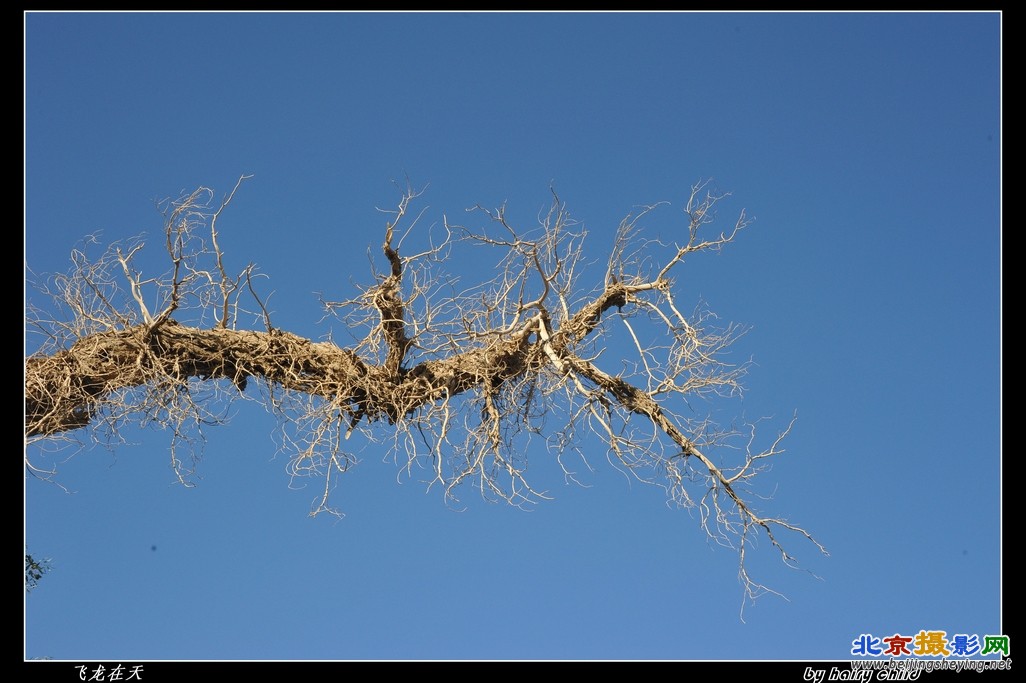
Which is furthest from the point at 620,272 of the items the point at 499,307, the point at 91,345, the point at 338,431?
the point at 91,345

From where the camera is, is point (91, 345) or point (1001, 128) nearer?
point (91, 345)

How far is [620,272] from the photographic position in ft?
20.5

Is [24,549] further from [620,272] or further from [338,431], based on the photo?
[620,272]

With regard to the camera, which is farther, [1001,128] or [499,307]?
[1001,128]

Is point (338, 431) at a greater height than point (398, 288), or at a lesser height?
lesser

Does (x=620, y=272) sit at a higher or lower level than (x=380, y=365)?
higher

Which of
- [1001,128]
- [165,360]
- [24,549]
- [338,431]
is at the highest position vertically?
[1001,128]

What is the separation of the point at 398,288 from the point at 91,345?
151cm

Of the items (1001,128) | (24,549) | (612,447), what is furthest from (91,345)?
(1001,128)

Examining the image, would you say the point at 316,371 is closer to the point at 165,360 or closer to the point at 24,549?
the point at 165,360

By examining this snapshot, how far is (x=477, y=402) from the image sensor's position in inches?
244

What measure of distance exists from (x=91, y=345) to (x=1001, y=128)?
15.5ft

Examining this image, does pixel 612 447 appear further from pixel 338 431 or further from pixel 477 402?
pixel 338 431

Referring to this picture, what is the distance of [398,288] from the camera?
6.08m
